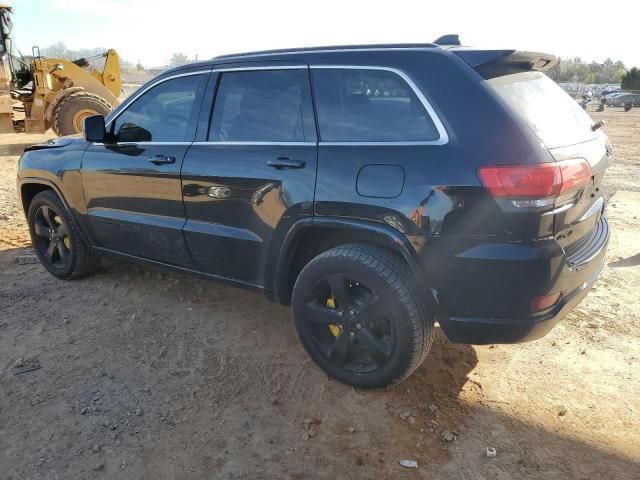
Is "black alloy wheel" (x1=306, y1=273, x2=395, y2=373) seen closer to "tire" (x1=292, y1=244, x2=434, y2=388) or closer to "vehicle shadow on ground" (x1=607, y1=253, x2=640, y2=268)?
"tire" (x1=292, y1=244, x2=434, y2=388)

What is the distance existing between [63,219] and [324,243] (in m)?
2.55

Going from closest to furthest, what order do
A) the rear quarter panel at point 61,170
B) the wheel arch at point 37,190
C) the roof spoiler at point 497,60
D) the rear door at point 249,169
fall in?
the roof spoiler at point 497,60
the rear door at point 249,169
the rear quarter panel at point 61,170
the wheel arch at point 37,190

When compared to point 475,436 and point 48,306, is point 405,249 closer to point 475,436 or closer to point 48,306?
point 475,436

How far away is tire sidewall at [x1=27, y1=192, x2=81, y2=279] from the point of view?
14.5 ft

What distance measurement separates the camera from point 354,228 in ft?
9.18

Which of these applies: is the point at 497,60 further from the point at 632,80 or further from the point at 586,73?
the point at 586,73

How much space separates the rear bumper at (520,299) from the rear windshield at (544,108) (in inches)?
23.3

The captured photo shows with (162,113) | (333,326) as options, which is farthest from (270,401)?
(162,113)

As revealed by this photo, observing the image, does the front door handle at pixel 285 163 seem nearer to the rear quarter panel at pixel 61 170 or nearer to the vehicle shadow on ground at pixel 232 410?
the vehicle shadow on ground at pixel 232 410

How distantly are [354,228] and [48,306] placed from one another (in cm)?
273

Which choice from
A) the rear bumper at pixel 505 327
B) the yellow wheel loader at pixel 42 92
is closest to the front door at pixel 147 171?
the rear bumper at pixel 505 327

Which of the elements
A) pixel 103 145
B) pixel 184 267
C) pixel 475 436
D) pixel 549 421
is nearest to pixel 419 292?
pixel 475 436

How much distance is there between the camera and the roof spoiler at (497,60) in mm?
2617

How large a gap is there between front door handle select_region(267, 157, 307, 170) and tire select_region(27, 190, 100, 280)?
2.22 metres
